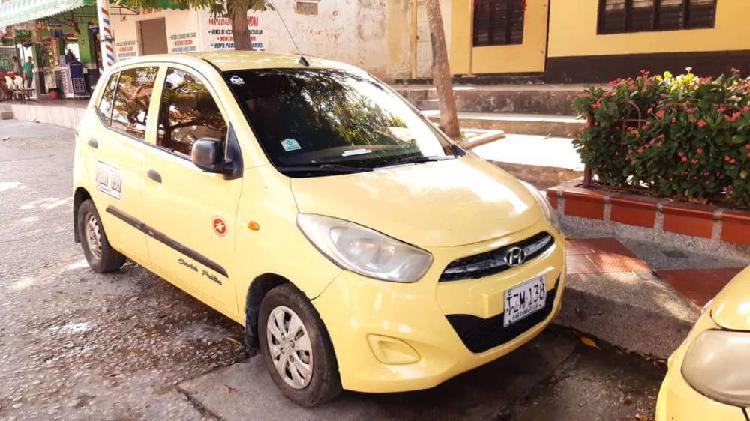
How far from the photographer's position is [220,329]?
3.74 meters

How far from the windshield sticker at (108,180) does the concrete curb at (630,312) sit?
309 cm

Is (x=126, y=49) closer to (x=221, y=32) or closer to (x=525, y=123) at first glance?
(x=221, y=32)

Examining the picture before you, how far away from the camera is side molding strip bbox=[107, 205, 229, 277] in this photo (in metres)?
3.21

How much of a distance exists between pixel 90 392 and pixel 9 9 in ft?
56.5

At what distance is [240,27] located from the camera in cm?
848

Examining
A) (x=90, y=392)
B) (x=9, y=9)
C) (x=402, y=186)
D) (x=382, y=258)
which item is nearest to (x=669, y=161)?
(x=402, y=186)

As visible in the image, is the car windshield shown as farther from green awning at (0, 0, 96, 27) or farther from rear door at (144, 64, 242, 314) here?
green awning at (0, 0, 96, 27)

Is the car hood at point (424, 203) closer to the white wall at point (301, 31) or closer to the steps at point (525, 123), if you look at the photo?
the steps at point (525, 123)

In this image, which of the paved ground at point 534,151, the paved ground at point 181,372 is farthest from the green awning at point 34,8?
the paved ground at point 181,372

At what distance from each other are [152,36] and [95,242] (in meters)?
12.7

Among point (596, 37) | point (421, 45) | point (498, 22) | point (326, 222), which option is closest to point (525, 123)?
point (596, 37)

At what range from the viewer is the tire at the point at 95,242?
4.54 meters

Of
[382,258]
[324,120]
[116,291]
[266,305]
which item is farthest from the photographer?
[116,291]

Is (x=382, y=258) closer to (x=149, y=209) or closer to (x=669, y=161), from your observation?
(x=149, y=209)
